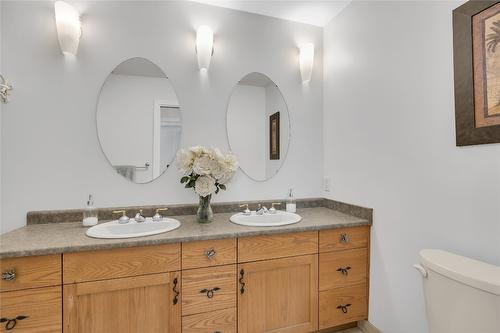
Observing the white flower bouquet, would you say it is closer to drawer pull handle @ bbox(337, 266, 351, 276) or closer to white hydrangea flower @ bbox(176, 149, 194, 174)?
white hydrangea flower @ bbox(176, 149, 194, 174)

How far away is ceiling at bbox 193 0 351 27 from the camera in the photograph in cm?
191

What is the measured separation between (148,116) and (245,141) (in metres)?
0.74

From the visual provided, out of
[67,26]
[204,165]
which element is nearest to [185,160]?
[204,165]

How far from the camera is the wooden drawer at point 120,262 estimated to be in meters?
1.21

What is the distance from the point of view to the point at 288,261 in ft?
5.08

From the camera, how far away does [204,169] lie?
1604 mm

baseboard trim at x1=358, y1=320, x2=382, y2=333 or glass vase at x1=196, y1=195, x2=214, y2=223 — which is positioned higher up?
glass vase at x1=196, y1=195, x2=214, y2=223

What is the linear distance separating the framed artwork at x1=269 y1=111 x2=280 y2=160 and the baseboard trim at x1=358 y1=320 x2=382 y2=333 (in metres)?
1.33

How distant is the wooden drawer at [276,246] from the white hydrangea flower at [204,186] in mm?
373

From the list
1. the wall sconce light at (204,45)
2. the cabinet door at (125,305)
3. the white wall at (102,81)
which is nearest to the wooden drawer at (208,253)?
the cabinet door at (125,305)

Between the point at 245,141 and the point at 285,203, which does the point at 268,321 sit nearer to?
the point at 285,203

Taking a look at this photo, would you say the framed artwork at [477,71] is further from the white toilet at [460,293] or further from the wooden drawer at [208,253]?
the wooden drawer at [208,253]

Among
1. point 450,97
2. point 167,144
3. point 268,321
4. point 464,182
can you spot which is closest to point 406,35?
point 450,97

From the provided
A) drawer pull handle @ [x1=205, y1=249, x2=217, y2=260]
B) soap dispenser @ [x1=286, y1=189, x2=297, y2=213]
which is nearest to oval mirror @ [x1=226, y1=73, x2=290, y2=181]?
soap dispenser @ [x1=286, y1=189, x2=297, y2=213]
